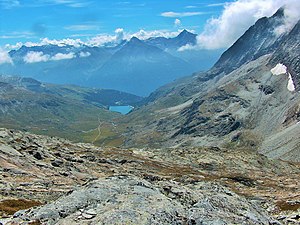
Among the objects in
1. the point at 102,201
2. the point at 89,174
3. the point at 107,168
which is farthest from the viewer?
the point at 107,168

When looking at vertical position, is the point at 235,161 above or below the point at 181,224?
above

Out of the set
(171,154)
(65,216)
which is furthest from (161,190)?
(171,154)

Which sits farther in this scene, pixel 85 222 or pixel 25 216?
pixel 25 216

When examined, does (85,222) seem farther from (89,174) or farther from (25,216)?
(89,174)

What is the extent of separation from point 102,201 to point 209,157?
552 feet

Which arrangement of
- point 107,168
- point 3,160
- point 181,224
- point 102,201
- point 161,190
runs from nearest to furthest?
1. point 181,224
2. point 102,201
3. point 161,190
4. point 3,160
5. point 107,168

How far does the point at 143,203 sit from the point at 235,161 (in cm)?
17230

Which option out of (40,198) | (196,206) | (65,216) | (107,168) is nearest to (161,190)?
(196,206)

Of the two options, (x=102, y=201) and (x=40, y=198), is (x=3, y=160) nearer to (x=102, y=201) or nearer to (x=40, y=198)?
(x=40, y=198)

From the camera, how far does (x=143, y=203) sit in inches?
1190

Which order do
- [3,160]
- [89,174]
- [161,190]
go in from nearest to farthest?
1. [161,190]
2. [3,160]
3. [89,174]

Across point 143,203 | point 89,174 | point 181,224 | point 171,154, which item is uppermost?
point 171,154

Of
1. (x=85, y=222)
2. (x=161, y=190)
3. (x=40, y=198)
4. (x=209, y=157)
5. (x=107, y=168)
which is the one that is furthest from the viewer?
(x=209, y=157)

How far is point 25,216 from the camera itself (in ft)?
98.5
